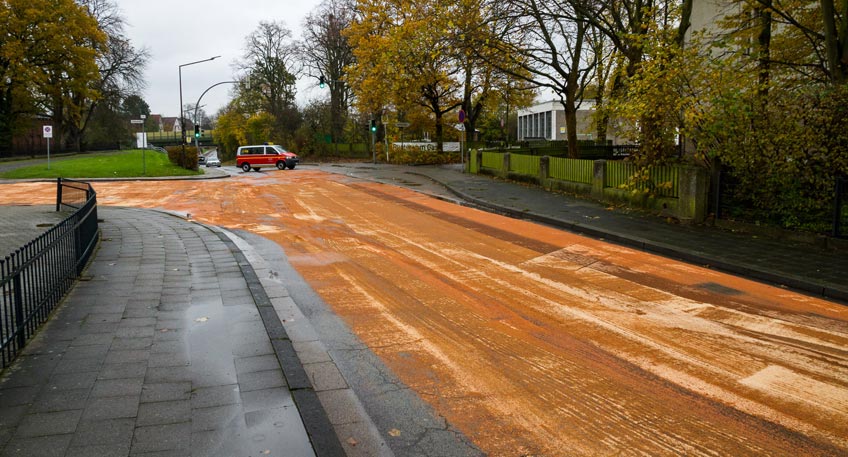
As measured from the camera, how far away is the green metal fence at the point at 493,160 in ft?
87.7

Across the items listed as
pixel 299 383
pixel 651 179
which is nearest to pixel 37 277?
pixel 299 383

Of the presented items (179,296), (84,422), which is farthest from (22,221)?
(84,422)

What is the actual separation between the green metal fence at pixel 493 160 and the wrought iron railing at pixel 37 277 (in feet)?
62.8

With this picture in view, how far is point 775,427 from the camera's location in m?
4.38

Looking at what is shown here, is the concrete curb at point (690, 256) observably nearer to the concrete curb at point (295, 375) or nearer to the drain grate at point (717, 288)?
the drain grate at point (717, 288)

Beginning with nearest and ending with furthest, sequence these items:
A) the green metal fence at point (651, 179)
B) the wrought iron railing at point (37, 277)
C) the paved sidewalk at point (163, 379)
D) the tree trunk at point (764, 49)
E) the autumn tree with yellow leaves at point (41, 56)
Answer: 1. the paved sidewalk at point (163, 379)
2. the wrought iron railing at point (37, 277)
3. the tree trunk at point (764, 49)
4. the green metal fence at point (651, 179)
5. the autumn tree with yellow leaves at point (41, 56)

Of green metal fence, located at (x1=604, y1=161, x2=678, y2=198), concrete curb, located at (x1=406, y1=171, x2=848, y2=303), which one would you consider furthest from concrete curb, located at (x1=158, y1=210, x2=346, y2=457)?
green metal fence, located at (x1=604, y1=161, x2=678, y2=198)

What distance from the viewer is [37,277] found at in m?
6.36

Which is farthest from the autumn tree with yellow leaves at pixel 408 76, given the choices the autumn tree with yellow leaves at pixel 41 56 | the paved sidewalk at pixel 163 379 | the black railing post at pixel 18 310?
the autumn tree with yellow leaves at pixel 41 56

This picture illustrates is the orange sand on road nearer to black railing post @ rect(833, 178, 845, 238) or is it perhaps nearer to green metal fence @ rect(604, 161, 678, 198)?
black railing post @ rect(833, 178, 845, 238)

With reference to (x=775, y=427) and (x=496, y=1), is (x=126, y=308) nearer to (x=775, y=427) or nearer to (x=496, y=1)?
→ (x=775, y=427)

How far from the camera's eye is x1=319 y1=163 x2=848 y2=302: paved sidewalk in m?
9.34

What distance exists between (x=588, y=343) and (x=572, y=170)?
15050mm

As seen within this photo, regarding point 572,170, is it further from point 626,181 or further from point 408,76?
point 408,76
